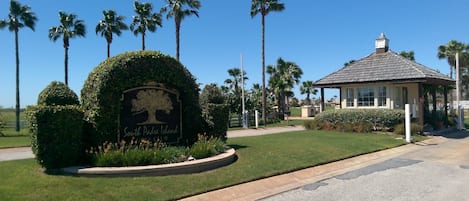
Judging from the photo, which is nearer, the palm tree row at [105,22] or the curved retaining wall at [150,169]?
the curved retaining wall at [150,169]

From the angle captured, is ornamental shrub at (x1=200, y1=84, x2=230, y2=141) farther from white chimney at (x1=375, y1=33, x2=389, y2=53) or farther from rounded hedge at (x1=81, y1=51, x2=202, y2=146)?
white chimney at (x1=375, y1=33, x2=389, y2=53)

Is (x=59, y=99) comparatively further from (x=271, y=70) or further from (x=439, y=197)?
(x=271, y=70)

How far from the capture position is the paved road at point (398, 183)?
24.6 feet

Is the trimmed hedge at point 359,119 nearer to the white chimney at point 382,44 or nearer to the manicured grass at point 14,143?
the white chimney at point 382,44

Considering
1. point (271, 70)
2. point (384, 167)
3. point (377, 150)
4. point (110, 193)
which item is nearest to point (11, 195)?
point (110, 193)

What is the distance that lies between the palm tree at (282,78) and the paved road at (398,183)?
2798cm

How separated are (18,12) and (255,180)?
34125 mm

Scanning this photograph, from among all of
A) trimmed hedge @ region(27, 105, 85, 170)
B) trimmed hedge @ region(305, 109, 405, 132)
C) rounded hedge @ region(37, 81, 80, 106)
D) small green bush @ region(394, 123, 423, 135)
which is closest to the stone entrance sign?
rounded hedge @ region(37, 81, 80, 106)

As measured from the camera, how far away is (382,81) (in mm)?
22609

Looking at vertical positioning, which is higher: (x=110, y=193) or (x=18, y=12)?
(x=18, y=12)

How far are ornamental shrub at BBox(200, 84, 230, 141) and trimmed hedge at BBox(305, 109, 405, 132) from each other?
11.5m

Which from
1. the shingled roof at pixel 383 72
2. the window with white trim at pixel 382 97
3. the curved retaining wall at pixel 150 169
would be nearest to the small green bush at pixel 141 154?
the curved retaining wall at pixel 150 169

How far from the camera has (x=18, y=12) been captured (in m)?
34.2

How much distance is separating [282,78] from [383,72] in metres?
17.9
